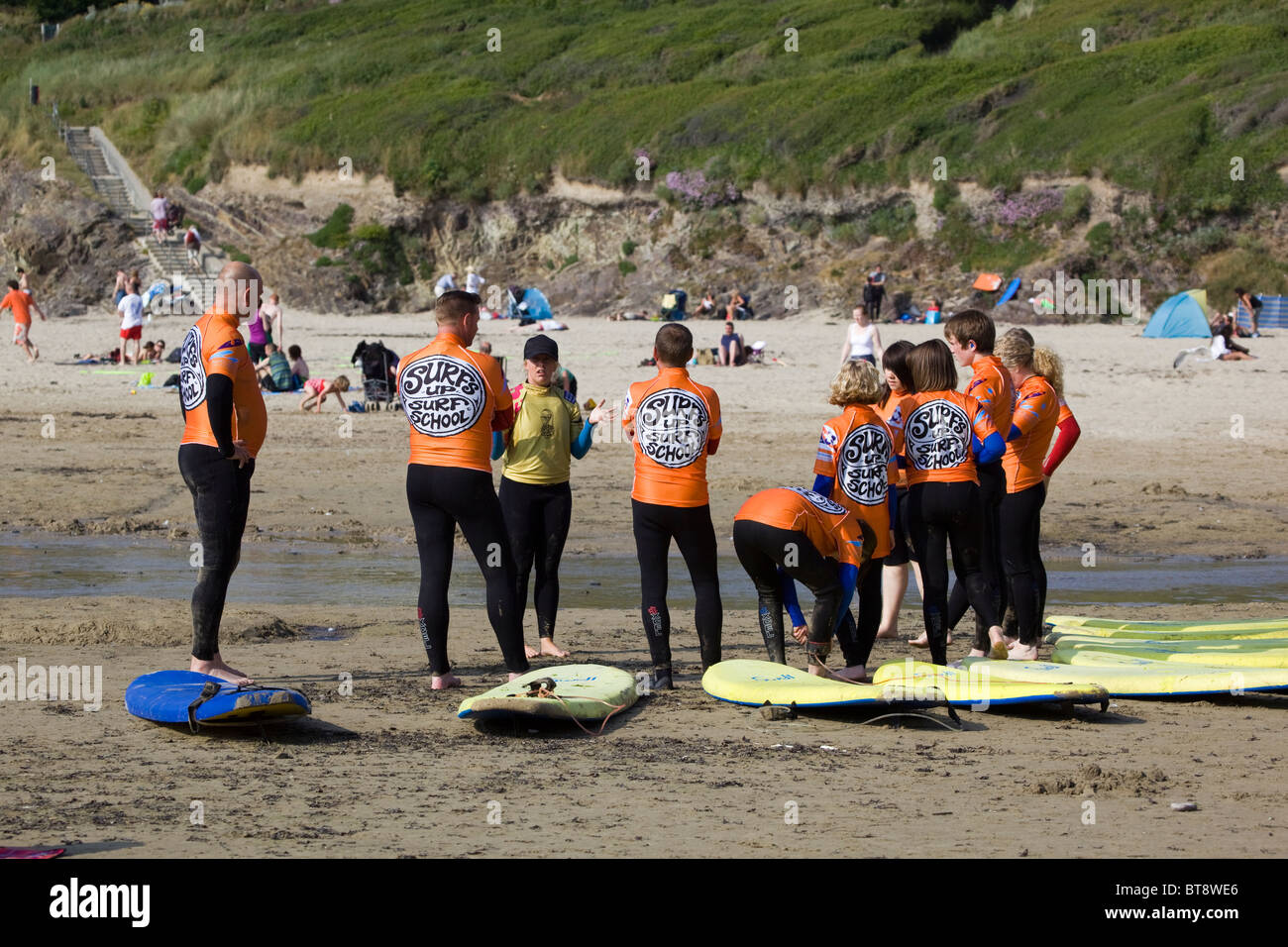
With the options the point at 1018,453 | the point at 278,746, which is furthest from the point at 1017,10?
the point at 278,746

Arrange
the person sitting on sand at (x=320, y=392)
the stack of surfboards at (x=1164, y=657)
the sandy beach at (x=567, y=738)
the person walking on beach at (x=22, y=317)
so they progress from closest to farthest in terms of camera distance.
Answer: the sandy beach at (x=567, y=738)
the stack of surfboards at (x=1164, y=657)
the person sitting on sand at (x=320, y=392)
the person walking on beach at (x=22, y=317)

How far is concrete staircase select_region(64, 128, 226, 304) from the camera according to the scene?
116ft

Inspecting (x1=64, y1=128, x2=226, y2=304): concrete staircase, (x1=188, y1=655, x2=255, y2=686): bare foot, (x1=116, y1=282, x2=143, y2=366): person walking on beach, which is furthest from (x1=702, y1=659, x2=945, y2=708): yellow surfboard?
(x1=64, y1=128, x2=226, y2=304): concrete staircase

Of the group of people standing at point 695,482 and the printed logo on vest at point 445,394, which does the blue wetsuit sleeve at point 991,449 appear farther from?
the printed logo on vest at point 445,394

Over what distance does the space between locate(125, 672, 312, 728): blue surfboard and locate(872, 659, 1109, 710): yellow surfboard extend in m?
2.83

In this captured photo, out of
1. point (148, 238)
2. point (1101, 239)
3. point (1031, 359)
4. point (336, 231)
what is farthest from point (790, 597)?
point (148, 238)

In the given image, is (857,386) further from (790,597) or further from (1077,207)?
(1077,207)

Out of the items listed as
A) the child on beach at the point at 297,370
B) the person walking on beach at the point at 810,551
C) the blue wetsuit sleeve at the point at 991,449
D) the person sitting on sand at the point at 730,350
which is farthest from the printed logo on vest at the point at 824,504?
the person sitting on sand at the point at 730,350

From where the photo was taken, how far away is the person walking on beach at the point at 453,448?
643cm

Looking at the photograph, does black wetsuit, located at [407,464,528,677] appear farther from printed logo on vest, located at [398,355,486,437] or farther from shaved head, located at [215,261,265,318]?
shaved head, located at [215,261,265,318]

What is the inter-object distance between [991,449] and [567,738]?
2760 mm

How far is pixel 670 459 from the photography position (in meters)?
6.74

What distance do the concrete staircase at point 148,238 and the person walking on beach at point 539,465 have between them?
27.5 metres

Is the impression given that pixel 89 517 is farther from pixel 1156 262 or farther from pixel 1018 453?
pixel 1156 262
